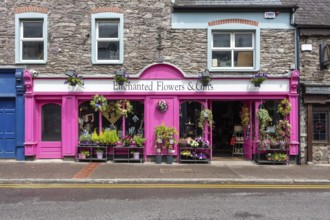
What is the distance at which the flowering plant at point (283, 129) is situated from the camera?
45.5ft

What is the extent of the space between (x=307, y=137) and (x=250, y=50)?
3.90m

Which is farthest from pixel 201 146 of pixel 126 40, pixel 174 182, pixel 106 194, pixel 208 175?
pixel 106 194

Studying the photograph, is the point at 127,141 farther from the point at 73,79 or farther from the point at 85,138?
the point at 73,79

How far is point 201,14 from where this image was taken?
14297 millimetres

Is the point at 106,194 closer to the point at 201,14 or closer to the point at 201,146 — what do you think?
the point at 201,146

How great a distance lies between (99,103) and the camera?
45.1ft

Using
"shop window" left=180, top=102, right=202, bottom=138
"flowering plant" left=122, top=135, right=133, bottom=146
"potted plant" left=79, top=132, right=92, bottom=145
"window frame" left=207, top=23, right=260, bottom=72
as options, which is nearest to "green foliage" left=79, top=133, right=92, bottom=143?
"potted plant" left=79, top=132, right=92, bottom=145

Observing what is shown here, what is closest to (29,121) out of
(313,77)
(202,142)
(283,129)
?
(202,142)

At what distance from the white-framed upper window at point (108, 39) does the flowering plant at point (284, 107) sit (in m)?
6.18

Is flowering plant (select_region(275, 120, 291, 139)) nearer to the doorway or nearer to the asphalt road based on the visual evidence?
the doorway

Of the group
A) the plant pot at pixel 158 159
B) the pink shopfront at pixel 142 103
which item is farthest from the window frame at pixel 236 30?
the plant pot at pixel 158 159

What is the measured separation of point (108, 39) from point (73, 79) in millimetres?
2077

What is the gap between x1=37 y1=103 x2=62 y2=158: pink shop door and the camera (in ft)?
46.9

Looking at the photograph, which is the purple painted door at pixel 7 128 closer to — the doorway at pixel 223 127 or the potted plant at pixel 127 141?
the potted plant at pixel 127 141
